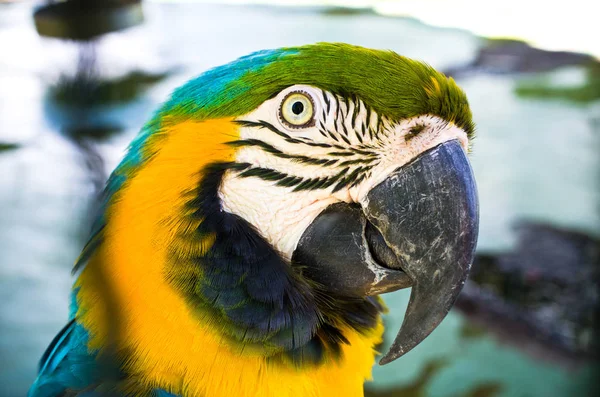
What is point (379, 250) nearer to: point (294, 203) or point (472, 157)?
point (294, 203)

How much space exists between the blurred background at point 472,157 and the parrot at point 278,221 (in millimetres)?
764

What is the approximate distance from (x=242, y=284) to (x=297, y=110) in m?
0.28

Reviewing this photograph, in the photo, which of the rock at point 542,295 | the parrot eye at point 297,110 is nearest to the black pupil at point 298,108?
the parrot eye at point 297,110

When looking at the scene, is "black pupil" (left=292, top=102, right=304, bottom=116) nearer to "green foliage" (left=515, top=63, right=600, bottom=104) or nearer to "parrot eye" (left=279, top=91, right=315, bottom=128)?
"parrot eye" (left=279, top=91, right=315, bottom=128)

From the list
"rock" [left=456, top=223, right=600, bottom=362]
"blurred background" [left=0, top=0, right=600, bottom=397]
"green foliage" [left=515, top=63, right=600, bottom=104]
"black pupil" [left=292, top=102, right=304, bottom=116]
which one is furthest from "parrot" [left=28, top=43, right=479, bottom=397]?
"green foliage" [left=515, top=63, right=600, bottom=104]

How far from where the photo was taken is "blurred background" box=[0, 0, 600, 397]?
225cm

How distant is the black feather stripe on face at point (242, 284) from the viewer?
878 millimetres

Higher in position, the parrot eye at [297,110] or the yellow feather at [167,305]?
the parrot eye at [297,110]

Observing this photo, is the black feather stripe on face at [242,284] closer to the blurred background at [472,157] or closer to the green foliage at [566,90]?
the blurred background at [472,157]

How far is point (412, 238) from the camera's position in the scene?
86 centimetres

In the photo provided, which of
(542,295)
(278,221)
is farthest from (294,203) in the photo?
(542,295)

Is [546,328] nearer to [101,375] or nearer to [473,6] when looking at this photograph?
[473,6]

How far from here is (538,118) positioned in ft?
11.2

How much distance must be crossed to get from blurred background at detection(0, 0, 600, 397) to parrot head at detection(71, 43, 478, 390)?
766mm
